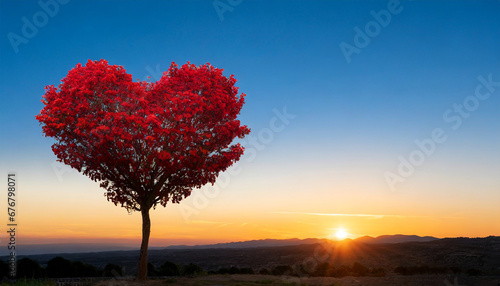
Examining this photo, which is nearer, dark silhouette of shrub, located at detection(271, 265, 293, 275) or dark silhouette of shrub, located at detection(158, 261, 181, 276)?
dark silhouette of shrub, located at detection(158, 261, 181, 276)

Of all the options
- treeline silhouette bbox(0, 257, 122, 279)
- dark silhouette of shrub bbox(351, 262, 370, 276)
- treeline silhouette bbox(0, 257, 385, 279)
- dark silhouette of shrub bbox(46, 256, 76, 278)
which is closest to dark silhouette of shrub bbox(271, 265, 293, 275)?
treeline silhouette bbox(0, 257, 385, 279)

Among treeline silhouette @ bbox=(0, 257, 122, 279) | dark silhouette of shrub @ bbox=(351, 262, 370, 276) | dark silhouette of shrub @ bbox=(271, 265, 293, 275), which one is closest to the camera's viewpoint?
treeline silhouette @ bbox=(0, 257, 122, 279)

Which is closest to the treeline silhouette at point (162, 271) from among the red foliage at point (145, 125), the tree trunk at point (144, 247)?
the tree trunk at point (144, 247)

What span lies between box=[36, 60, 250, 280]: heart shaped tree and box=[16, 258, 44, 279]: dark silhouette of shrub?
8001 mm

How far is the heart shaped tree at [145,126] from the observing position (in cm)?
2162

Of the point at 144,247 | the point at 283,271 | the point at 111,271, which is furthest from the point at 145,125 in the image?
the point at 283,271

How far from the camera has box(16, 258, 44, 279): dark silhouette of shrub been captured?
2669cm

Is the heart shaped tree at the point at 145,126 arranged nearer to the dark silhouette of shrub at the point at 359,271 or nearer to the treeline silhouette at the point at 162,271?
the treeline silhouette at the point at 162,271

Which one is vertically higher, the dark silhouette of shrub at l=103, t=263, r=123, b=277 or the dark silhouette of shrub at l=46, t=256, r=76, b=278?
the dark silhouette of shrub at l=46, t=256, r=76, b=278

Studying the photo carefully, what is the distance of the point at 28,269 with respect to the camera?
26969mm

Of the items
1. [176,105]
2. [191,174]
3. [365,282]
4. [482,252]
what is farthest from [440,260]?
[176,105]

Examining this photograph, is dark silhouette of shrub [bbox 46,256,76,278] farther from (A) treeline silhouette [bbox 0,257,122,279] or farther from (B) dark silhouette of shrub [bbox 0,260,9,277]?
(B) dark silhouette of shrub [bbox 0,260,9,277]

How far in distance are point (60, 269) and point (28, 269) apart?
1971 millimetres

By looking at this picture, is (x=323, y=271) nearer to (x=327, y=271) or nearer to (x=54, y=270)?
(x=327, y=271)
